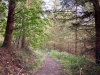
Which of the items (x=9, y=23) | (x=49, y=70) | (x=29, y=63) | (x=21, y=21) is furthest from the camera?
(x=49, y=70)

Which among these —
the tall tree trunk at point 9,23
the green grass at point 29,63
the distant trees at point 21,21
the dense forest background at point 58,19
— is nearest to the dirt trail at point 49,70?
the green grass at point 29,63

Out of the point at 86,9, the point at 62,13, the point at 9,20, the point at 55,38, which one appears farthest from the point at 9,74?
the point at 55,38

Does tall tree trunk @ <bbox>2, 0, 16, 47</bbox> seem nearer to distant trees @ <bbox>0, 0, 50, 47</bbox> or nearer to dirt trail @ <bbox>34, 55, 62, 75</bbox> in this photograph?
distant trees @ <bbox>0, 0, 50, 47</bbox>

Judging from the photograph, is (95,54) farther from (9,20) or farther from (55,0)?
(55,0)

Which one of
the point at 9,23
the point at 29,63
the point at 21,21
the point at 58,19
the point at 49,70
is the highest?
the point at 58,19

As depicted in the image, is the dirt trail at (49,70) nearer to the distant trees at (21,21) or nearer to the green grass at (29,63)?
the green grass at (29,63)

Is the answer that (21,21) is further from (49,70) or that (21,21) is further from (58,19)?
(49,70)

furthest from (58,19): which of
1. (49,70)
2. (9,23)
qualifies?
(49,70)

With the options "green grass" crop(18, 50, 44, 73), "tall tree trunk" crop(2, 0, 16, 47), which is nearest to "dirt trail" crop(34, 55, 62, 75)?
"green grass" crop(18, 50, 44, 73)

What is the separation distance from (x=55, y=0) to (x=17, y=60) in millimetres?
25359

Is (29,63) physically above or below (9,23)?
below

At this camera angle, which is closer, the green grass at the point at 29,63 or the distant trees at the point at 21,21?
the green grass at the point at 29,63

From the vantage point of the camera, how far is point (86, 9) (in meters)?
9.98

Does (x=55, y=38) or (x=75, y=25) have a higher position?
(x=75, y=25)
